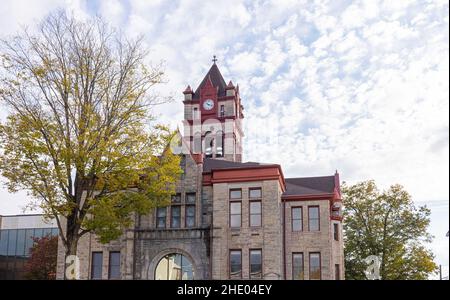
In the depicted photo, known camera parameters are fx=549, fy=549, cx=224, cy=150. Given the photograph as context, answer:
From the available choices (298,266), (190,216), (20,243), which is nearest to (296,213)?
(298,266)

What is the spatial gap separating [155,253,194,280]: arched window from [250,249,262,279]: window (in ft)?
10.6

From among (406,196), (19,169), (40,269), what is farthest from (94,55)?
(406,196)

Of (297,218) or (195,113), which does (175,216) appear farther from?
(195,113)

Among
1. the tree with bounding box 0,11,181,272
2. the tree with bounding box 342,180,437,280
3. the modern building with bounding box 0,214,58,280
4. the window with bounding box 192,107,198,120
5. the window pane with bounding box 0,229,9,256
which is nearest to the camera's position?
the tree with bounding box 0,11,181,272

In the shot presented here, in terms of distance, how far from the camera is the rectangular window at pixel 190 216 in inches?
1207

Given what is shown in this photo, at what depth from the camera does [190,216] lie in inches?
1214

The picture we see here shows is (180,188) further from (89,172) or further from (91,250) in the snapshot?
(89,172)

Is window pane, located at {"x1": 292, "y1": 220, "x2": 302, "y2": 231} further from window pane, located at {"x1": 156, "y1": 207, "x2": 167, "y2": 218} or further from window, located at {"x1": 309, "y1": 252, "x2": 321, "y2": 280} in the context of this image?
window pane, located at {"x1": 156, "y1": 207, "x2": 167, "y2": 218}

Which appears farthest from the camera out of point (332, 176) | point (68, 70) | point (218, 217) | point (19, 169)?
point (332, 176)

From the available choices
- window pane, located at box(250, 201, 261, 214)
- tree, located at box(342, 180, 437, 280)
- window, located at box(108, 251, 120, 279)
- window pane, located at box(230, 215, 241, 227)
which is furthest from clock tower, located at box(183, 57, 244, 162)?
window, located at box(108, 251, 120, 279)

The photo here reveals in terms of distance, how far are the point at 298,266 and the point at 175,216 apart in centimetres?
739

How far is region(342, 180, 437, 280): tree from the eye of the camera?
133 feet
